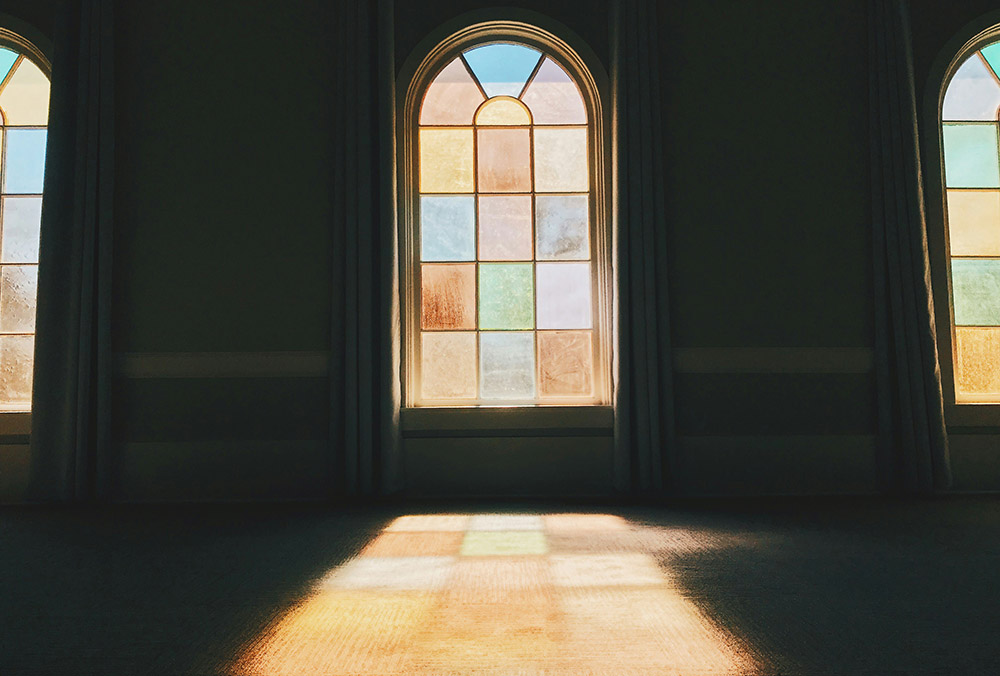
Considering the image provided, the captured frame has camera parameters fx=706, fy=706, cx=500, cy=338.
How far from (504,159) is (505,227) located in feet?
1.29

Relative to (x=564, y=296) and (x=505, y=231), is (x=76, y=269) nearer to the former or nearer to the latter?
(x=505, y=231)

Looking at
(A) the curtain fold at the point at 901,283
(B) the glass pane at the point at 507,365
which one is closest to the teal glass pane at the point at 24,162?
(B) the glass pane at the point at 507,365

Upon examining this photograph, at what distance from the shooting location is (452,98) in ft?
13.3

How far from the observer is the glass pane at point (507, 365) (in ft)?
12.9

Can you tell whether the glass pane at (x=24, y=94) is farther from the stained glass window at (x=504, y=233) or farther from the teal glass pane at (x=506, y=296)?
the teal glass pane at (x=506, y=296)

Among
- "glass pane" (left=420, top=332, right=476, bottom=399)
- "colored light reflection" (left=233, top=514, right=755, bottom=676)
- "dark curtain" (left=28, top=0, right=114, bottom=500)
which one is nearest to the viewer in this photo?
"colored light reflection" (left=233, top=514, right=755, bottom=676)

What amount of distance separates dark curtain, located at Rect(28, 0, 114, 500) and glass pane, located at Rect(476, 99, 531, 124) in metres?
2.01

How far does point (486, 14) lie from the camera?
12.7ft

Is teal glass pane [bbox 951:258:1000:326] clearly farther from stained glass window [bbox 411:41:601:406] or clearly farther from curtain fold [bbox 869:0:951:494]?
stained glass window [bbox 411:41:601:406]

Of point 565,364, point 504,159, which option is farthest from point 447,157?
point 565,364

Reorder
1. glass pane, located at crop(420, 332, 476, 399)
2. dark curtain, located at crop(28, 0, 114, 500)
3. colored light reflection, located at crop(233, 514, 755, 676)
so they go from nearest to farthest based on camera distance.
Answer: colored light reflection, located at crop(233, 514, 755, 676) → dark curtain, located at crop(28, 0, 114, 500) → glass pane, located at crop(420, 332, 476, 399)

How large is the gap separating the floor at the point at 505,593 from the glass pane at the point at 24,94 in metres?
2.31

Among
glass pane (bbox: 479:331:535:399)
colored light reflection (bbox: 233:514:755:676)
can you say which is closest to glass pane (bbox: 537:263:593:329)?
glass pane (bbox: 479:331:535:399)

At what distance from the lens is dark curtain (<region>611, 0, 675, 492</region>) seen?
3637 millimetres
